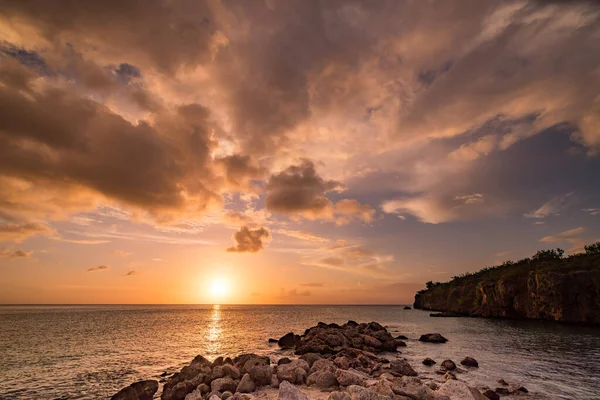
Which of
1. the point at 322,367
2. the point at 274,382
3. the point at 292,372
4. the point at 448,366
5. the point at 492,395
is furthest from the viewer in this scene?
the point at 448,366

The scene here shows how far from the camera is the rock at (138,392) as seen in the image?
54.7 feet

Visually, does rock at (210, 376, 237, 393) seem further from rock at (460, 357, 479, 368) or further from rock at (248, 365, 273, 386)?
rock at (460, 357, 479, 368)

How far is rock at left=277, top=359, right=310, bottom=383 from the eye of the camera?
18566 mm

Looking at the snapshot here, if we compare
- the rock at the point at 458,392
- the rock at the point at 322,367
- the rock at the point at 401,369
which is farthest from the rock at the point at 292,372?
the rock at the point at 458,392

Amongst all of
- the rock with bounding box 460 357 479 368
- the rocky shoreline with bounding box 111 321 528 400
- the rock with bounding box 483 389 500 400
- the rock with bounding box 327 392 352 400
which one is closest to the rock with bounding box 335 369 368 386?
the rocky shoreline with bounding box 111 321 528 400

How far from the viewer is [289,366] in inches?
790

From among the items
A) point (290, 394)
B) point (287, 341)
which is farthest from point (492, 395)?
point (287, 341)

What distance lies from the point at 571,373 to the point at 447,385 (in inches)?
654

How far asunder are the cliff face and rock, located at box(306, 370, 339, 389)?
7303 centimetres

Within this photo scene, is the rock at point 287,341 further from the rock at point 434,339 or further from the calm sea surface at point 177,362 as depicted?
the rock at point 434,339

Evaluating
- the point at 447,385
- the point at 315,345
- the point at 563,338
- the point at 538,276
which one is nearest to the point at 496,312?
the point at 538,276

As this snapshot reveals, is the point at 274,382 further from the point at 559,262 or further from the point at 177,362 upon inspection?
the point at 559,262

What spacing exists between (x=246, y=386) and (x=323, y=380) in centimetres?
457

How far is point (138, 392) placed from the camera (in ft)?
58.2
